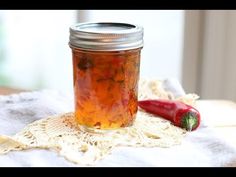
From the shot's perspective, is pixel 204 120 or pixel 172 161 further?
pixel 204 120

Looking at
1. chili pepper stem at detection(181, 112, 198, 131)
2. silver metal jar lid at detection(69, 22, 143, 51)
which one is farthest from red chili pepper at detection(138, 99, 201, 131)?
silver metal jar lid at detection(69, 22, 143, 51)

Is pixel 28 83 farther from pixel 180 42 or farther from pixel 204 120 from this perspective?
pixel 204 120

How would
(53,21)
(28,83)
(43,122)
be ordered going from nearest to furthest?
(43,122) < (53,21) < (28,83)

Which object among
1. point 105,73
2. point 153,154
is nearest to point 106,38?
point 105,73

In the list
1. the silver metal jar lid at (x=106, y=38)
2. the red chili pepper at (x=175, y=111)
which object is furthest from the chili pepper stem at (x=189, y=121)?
the silver metal jar lid at (x=106, y=38)

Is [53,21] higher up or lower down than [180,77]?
higher up

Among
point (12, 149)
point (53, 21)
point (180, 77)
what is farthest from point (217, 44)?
point (12, 149)

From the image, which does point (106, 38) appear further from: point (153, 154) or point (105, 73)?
point (153, 154)
